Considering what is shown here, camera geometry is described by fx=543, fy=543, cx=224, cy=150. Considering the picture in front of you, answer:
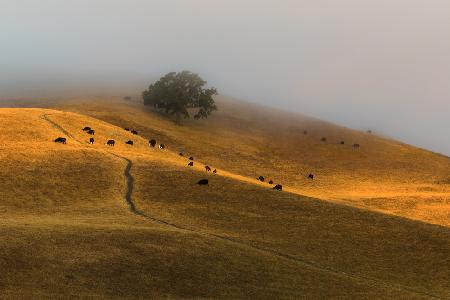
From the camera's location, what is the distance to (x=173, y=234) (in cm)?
3584

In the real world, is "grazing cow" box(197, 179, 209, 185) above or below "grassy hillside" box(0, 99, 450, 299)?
above

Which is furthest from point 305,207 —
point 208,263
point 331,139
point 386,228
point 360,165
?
point 331,139

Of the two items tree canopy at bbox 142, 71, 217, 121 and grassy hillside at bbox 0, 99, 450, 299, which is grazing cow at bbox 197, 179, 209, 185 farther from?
tree canopy at bbox 142, 71, 217, 121

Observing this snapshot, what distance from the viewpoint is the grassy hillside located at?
28.7 meters

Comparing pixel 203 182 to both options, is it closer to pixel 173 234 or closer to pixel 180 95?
pixel 173 234

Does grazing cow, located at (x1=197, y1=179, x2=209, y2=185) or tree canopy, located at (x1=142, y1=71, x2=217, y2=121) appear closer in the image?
grazing cow, located at (x1=197, y1=179, x2=209, y2=185)

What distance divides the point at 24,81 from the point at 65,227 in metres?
179

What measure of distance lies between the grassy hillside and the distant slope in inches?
92.1

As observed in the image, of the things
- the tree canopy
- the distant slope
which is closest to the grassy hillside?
the distant slope

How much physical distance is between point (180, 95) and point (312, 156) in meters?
32.7

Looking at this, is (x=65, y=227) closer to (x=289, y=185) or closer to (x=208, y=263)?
(x=208, y=263)

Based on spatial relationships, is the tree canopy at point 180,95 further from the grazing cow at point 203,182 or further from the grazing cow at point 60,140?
the grazing cow at point 203,182

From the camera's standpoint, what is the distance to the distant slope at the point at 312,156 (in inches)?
2901

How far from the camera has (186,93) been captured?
4646 inches
